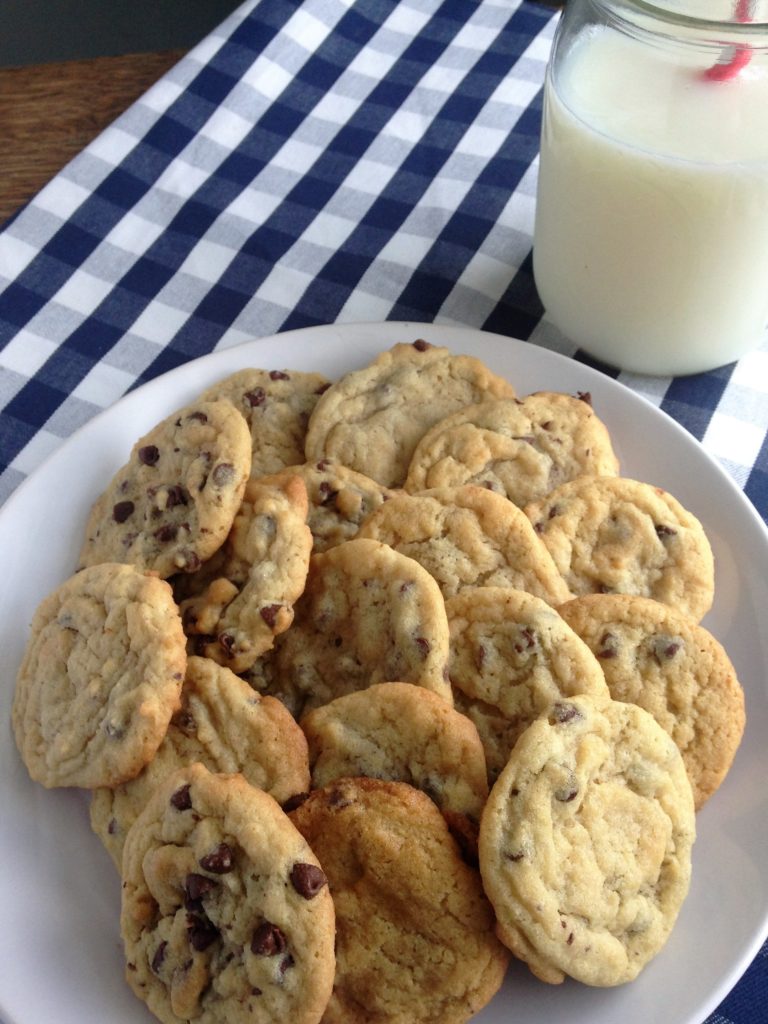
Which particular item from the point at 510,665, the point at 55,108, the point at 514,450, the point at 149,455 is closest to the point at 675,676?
the point at 510,665

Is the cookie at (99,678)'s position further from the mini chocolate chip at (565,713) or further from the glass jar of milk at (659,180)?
the glass jar of milk at (659,180)

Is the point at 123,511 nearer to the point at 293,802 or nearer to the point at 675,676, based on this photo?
the point at 293,802

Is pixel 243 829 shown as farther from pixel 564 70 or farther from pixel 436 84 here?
pixel 436 84

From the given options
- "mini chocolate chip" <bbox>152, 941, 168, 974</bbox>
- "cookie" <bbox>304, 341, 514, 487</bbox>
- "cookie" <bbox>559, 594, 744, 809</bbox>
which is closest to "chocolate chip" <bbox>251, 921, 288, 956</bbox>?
"mini chocolate chip" <bbox>152, 941, 168, 974</bbox>

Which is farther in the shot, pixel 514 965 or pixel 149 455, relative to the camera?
pixel 149 455

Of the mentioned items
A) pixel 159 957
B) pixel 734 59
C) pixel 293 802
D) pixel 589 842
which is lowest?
pixel 159 957

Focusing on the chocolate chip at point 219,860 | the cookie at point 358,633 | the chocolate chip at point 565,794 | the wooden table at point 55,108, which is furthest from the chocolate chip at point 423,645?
the wooden table at point 55,108

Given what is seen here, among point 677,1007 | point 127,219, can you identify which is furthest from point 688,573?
point 127,219
